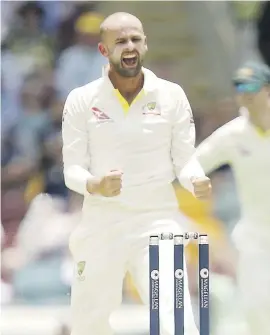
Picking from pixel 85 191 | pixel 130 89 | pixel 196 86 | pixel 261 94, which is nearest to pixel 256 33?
pixel 196 86

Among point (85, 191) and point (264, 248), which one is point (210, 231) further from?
point (85, 191)

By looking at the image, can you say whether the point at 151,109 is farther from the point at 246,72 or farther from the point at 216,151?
the point at 246,72

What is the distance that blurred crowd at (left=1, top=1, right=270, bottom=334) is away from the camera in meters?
3.40

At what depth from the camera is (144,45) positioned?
2.98 m

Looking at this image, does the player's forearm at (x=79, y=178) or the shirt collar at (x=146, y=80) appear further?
the shirt collar at (x=146, y=80)

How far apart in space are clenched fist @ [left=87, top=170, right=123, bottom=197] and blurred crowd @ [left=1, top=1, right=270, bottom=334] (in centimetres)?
55

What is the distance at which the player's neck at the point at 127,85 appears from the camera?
118 inches

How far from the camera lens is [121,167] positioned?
2949 millimetres

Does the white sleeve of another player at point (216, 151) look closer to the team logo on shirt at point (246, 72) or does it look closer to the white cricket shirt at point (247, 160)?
the white cricket shirt at point (247, 160)

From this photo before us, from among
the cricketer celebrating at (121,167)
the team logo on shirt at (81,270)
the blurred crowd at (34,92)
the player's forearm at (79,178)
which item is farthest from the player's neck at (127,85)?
the team logo on shirt at (81,270)

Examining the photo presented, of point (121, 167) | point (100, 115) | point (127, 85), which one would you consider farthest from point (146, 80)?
point (121, 167)

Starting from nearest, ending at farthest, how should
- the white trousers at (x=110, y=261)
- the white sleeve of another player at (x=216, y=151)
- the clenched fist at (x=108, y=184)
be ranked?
1. the clenched fist at (x=108, y=184)
2. the white trousers at (x=110, y=261)
3. the white sleeve of another player at (x=216, y=151)

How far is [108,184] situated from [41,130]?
78 centimetres

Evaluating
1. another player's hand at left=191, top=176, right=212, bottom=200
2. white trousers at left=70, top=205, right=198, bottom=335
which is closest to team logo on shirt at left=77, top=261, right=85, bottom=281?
white trousers at left=70, top=205, right=198, bottom=335
